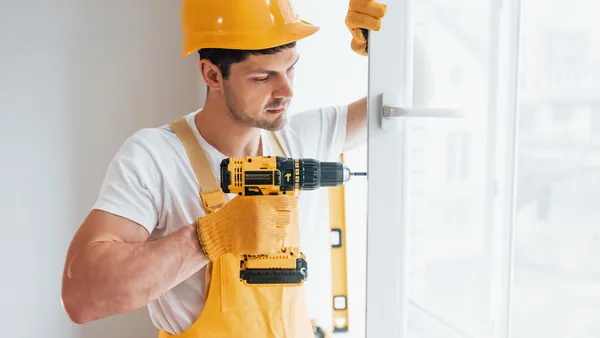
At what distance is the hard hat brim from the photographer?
3.75 feet

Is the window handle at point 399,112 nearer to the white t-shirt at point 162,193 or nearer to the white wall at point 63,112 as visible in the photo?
the white t-shirt at point 162,193

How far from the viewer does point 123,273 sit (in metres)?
1.01

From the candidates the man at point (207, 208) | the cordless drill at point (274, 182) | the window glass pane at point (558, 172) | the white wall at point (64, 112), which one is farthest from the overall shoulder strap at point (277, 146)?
the white wall at point (64, 112)

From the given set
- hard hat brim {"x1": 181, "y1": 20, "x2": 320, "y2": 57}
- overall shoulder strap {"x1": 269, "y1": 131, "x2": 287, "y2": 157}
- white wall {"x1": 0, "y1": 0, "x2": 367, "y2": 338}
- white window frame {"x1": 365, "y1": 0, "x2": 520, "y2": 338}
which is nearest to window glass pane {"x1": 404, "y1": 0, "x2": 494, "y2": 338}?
white window frame {"x1": 365, "y1": 0, "x2": 520, "y2": 338}

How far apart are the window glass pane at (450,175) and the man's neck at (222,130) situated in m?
0.41

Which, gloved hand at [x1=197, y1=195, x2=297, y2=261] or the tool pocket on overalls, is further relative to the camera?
the tool pocket on overalls

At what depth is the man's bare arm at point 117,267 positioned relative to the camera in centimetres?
101

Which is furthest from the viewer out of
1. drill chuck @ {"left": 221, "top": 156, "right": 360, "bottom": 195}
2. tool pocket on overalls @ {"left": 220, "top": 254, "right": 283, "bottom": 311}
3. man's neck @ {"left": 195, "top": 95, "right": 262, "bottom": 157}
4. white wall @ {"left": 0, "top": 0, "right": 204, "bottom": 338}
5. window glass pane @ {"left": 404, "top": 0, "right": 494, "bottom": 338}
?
white wall @ {"left": 0, "top": 0, "right": 204, "bottom": 338}

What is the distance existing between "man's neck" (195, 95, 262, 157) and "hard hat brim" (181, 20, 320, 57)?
0.16 meters

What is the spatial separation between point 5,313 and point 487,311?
193 centimetres

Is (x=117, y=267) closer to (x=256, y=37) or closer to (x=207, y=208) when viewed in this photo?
(x=207, y=208)

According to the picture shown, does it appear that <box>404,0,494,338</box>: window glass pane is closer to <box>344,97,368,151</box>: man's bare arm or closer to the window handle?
the window handle

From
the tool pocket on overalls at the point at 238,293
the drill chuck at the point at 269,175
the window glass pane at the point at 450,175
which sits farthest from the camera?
the tool pocket on overalls at the point at 238,293

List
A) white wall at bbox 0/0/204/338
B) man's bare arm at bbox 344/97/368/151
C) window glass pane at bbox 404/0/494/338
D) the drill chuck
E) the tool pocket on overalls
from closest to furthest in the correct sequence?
window glass pane at bbox 404/0/494/338 < the drill chuck < the tool pocket on overalls < man's bare arm at bbox 344/97/368/151 < white wall at bbox 0/0/204/338
